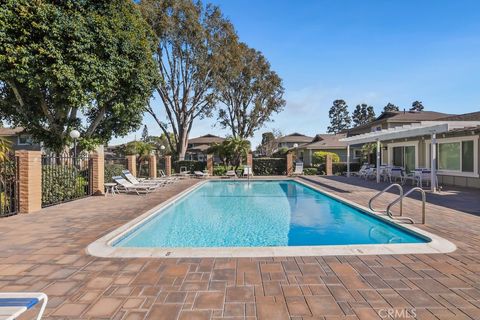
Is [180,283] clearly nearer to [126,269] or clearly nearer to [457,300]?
[126,269]

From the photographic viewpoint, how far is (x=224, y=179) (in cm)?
2180

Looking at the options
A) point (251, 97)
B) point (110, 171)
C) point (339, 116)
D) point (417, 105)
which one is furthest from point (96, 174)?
point (417, 105)

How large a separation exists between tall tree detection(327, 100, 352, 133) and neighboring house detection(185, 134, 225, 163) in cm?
3887

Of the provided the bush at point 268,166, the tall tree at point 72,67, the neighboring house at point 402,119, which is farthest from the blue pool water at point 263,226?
the neighboring house at point 402,119

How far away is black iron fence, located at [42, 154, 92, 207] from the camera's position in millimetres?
9734

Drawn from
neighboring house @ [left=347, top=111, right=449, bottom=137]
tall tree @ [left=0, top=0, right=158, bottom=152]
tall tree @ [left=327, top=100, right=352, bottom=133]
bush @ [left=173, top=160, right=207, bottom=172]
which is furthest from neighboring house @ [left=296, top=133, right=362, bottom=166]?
tall tree @ [left=327, top=100, right=352, bottom=133]

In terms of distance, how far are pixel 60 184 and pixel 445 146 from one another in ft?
60.0

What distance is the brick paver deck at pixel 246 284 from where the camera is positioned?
297cm

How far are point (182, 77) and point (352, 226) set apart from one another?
20796mm

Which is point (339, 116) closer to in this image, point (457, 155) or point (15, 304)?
point (457, 155)

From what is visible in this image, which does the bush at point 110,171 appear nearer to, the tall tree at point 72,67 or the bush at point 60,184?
the tall tree at point 72,67

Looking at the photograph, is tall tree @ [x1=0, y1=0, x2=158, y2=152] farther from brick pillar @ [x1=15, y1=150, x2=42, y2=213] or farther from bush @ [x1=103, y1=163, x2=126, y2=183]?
brick pillar @ [x1=15, y1=150, x2=42, y2=213]

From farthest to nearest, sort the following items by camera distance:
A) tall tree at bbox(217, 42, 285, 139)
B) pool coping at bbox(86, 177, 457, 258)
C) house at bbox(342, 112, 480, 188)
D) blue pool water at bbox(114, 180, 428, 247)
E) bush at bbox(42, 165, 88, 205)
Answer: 1. tall tree at bbox(217, 42, 285, 139)
2. house at bbox(342, 112, 480, 188)
3. bush at bbox(42, 165, 88, 205)
4. blue pool water at bbox(114, 180, 428, 247)
5. pool coping at bbox(86, 177, 457, 258)

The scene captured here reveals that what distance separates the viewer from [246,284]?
3578 mm
